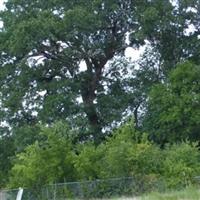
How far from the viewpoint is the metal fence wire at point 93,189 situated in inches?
863

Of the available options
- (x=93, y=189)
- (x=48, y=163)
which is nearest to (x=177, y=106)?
(x=48, y=163)

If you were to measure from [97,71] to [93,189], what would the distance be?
21.3 meters

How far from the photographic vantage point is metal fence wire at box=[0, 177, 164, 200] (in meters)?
21.9

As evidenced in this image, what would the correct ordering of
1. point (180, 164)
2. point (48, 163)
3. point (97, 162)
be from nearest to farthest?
point (48, 163) < point (180, 164) < point (97, 162)

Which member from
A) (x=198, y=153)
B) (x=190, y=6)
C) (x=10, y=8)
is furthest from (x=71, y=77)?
(x=198, y=153)

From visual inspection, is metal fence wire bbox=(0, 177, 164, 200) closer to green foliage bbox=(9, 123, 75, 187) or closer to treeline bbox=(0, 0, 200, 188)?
green foliage bbox=(9, 123, 75, 187)

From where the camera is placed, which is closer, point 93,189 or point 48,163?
point 93,189

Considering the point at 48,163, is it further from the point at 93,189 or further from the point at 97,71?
the point at 97,71

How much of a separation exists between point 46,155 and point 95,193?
143 inches

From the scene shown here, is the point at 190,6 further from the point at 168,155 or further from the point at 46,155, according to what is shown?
the point at 46,155

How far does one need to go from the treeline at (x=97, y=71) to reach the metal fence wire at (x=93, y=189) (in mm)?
12554

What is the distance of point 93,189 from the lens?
22953 millimetres

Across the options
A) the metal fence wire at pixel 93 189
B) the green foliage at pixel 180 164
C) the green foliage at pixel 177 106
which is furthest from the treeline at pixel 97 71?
the metal fence wire at pixel 93 189

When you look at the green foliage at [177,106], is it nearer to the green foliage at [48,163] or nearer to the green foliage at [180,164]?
the green foliage at [180,164]
